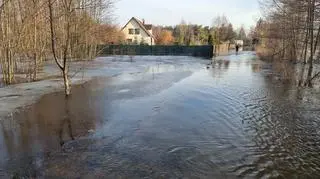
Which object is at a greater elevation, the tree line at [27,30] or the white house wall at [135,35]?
the white house wall at [135,35]

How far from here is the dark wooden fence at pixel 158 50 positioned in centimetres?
5989

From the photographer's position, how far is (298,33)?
29625 mm

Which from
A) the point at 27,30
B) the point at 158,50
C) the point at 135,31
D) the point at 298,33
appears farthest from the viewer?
the point at 135,31

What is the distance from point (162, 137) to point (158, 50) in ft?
174

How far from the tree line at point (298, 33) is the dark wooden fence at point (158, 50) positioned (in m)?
12.3

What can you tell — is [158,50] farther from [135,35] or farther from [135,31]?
[135,31]

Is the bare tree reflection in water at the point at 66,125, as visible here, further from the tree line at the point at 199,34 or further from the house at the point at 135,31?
the house at the point at 135,31

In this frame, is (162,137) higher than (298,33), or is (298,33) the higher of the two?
(298,33)

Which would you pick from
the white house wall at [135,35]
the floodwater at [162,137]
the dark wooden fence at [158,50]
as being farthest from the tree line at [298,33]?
the white house wall at [135,35]

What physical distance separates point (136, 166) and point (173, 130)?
10.00 feet

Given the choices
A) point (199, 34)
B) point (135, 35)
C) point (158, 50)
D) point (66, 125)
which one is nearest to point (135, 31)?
point (135, 35)

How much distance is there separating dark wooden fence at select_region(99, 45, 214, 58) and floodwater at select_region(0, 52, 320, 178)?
4436 centimetres

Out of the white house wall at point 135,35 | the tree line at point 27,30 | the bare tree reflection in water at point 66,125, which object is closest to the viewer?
the bare tree reflection in water at point 66,125

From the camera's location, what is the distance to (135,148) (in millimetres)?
8359
